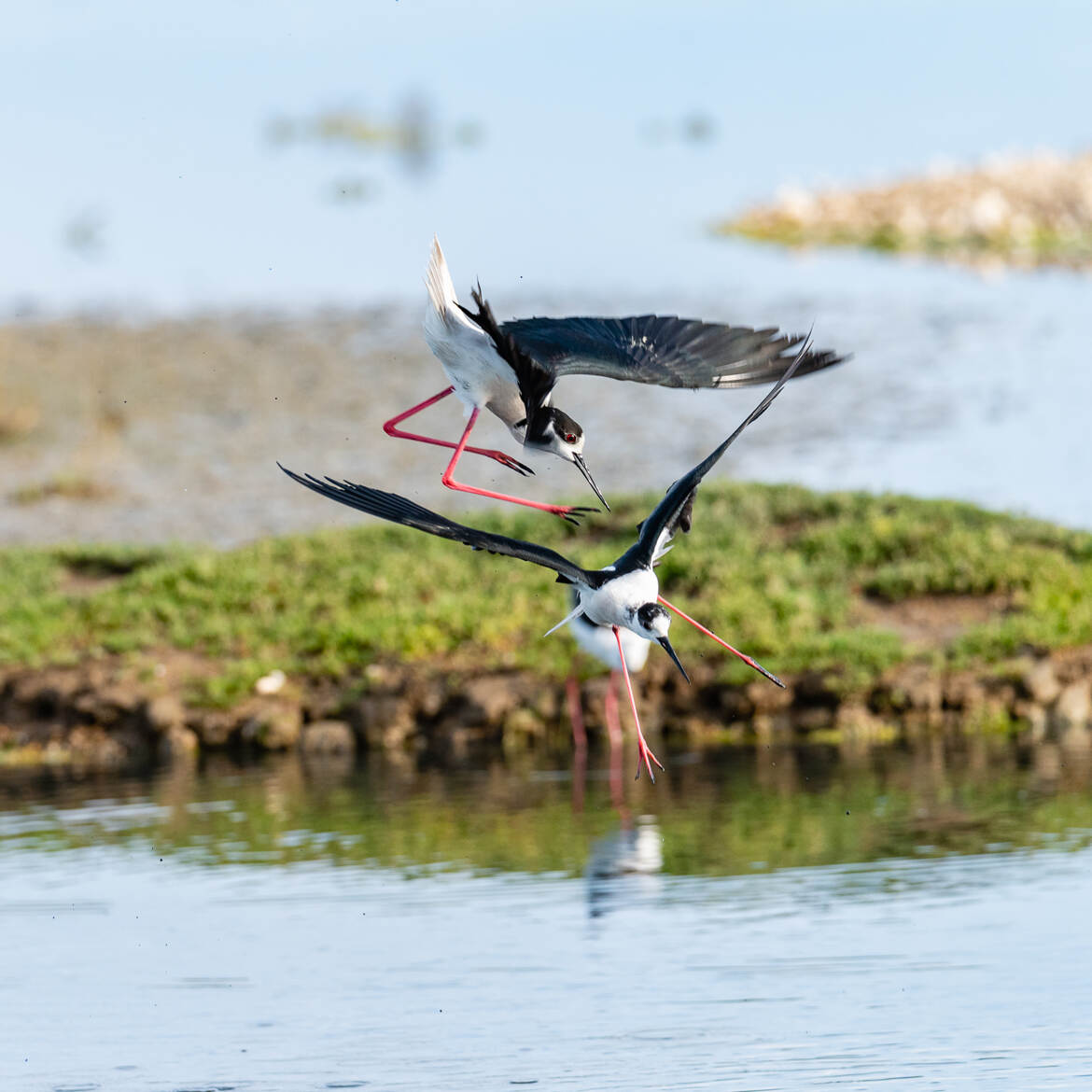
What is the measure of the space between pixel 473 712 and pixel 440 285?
5.60m

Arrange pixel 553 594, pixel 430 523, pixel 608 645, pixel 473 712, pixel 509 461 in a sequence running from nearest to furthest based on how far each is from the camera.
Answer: pixel 430 523, pixel 509 461, pixel 608 645, pixel 473 712, pixel 553 594

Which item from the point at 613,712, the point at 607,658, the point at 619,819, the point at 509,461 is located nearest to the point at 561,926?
the point at 619,819

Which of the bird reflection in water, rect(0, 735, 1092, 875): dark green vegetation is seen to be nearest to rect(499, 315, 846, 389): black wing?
the bird reflection in water

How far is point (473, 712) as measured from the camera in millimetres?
11172

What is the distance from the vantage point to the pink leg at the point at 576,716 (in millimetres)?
10992

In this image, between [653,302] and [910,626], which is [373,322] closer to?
[653,302]

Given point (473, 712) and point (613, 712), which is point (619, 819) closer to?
point (613, 712)

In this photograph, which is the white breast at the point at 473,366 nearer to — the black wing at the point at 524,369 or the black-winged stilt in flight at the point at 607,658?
the black wing at the point at 524,369

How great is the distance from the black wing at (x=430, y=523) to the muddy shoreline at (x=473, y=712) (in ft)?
17.5

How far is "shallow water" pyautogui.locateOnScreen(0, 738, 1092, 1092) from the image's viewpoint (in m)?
6.16

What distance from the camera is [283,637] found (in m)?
12.1

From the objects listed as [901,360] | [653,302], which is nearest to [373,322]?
[653,302]

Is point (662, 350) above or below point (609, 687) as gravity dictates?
above

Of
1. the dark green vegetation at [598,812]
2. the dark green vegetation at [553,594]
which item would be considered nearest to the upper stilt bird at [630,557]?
the dark green vegetation at [598,812]
